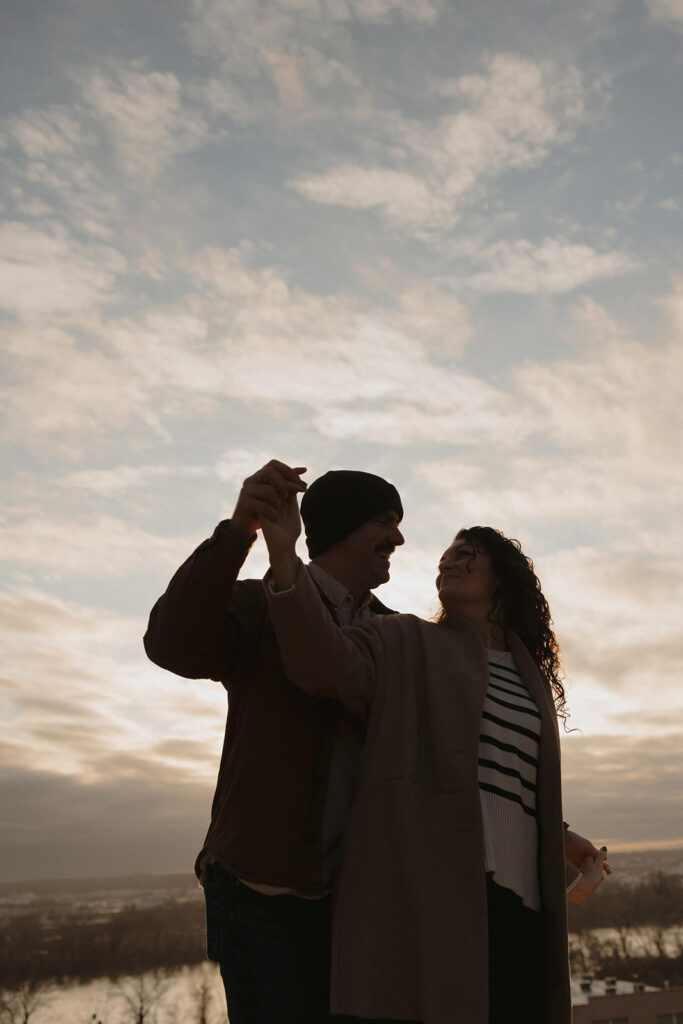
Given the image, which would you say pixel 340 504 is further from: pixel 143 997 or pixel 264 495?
pixel 143 997

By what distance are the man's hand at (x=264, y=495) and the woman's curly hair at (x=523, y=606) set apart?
1.14 metres

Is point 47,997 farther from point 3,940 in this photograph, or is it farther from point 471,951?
point 471,951

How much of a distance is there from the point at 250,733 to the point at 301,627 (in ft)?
1.28

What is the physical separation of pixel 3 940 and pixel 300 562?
126838mm

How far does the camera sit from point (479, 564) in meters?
3.15

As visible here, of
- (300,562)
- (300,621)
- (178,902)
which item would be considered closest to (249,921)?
(300,621)

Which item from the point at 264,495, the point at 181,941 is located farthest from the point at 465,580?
the point at 181,941

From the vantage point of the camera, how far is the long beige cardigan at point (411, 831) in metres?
2.08

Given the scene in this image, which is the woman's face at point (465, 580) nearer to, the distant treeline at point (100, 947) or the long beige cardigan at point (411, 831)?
the long beige cardigan at point (411, 831)

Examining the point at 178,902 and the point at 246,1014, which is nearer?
the point at 246,1014

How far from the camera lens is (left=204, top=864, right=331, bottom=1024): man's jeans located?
211 centimetres

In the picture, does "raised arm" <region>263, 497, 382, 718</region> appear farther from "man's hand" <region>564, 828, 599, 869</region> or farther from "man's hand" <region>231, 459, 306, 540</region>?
"man's hand" <region>564, 828, 599, 869</region>

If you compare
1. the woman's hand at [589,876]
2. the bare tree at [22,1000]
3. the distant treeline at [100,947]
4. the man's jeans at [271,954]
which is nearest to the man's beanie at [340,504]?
the man's jeans at [271,954]

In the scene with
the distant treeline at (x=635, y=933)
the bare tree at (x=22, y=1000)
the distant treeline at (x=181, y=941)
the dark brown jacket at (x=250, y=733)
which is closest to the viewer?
the dark brown jacket at (x=250, y=733)
